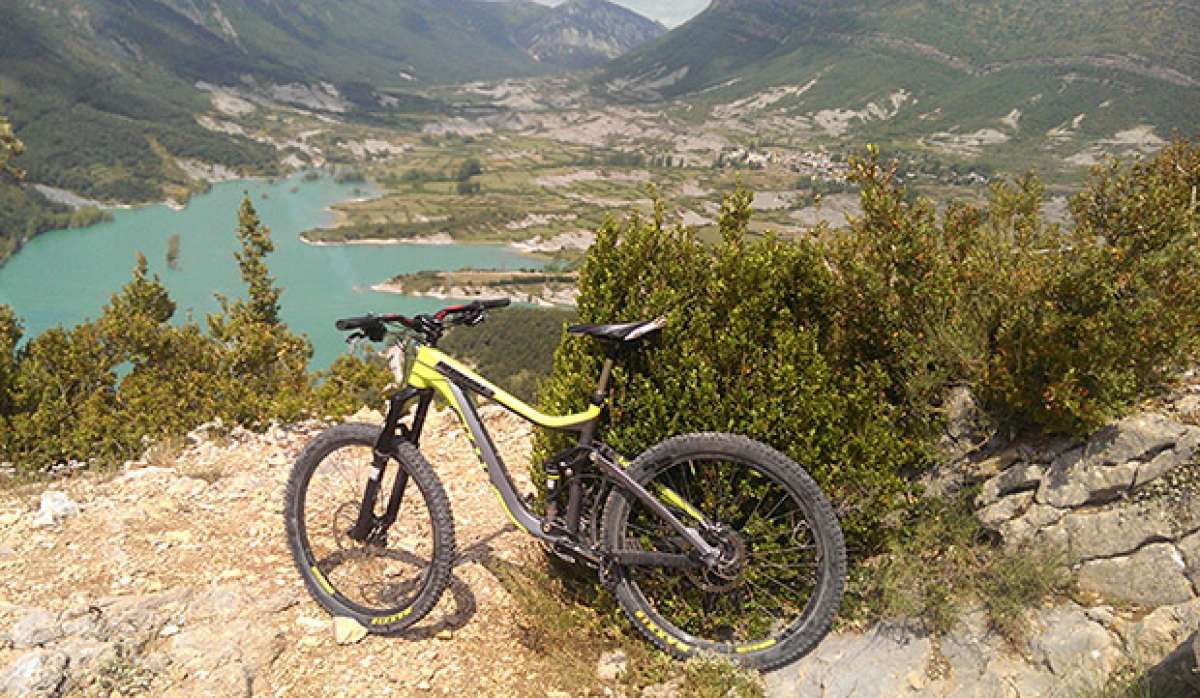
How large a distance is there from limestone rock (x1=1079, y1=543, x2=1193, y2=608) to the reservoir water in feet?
205

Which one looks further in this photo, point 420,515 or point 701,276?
point 420,515

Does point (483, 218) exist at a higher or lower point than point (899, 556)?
lower

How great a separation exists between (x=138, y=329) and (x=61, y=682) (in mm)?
12098

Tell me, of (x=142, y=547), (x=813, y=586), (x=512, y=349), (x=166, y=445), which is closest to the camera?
(x=813, y=586)

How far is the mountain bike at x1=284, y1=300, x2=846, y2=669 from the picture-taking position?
10.3 ft

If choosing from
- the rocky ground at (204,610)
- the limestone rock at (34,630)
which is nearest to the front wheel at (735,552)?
the rocky ground at (204,610)

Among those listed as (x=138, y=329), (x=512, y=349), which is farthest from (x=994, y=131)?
(x=138, y=329)

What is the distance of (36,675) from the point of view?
3223mm

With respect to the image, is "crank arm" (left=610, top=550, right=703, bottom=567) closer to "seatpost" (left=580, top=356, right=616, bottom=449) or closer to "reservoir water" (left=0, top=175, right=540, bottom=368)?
"seatpost" (left=580, top=356, right=616, bottom=449)

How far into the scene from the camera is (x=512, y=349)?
6372cm

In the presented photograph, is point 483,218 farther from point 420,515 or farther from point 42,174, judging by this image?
point 420,515

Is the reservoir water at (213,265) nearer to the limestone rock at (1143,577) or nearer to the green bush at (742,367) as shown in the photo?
the green bush at (742,367)

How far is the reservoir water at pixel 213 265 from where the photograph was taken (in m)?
70.6

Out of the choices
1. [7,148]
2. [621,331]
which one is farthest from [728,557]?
[7,148]
